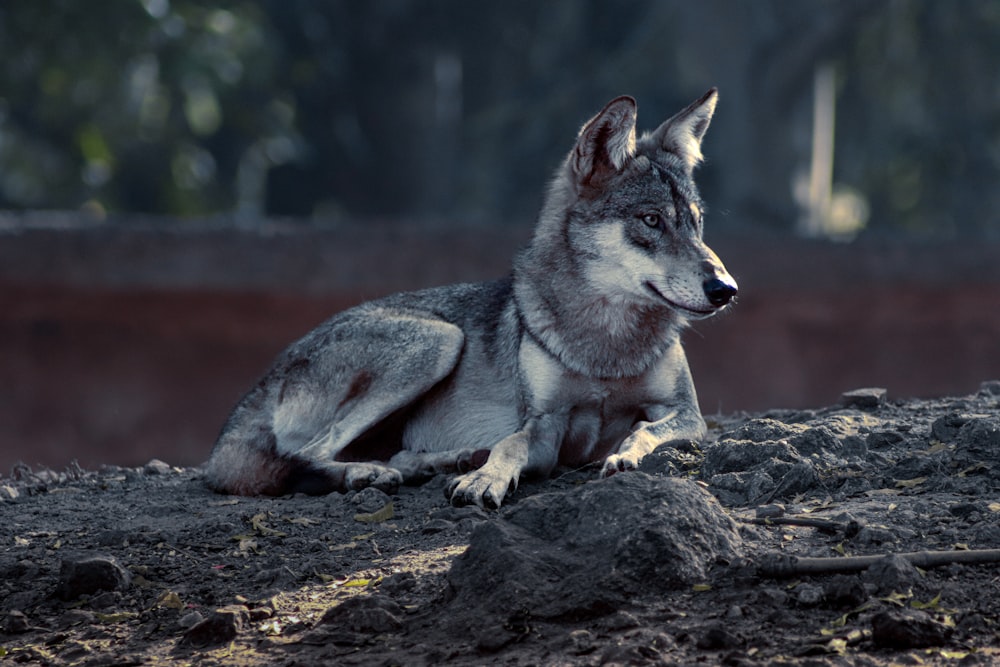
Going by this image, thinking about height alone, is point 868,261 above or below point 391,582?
above

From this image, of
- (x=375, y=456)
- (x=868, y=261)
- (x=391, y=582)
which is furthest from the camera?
(x=868, y=261)

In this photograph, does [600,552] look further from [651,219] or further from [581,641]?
[651,219]

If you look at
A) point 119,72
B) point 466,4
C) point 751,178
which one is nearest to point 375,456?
point 751,178

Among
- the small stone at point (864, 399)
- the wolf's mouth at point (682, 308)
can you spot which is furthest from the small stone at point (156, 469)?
the small stone at point (864, 399)

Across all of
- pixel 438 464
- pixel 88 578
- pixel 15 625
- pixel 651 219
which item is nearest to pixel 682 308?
pixel 651 219

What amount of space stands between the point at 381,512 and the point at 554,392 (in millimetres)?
1154

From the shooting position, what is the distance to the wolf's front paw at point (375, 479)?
535 centimetres

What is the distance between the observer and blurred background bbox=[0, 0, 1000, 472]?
1081 cm

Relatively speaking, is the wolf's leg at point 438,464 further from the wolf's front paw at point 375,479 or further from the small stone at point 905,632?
the small stone at point 905,632

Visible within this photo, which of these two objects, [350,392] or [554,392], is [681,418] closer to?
[554,392]

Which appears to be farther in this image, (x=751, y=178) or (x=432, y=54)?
(x=432, y=54)

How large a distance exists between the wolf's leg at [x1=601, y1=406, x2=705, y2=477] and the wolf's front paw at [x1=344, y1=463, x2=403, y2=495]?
3.09 ft

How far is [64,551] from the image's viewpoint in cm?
464

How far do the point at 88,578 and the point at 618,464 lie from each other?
2009 mm
